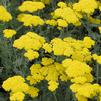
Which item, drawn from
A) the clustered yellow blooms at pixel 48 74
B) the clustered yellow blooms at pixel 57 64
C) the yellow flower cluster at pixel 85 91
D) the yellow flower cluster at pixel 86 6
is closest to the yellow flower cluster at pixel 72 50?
the clustered yellow blooms at pixel 57 64

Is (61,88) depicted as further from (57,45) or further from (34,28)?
(34,28)

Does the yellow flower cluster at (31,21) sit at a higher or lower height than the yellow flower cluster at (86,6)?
lower

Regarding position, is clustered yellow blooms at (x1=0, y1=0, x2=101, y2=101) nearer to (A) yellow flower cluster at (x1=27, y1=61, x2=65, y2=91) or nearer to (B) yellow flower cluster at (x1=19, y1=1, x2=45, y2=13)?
(A) yellow flower cluster at (x1=27, y1=61, x2=65, y2=91)

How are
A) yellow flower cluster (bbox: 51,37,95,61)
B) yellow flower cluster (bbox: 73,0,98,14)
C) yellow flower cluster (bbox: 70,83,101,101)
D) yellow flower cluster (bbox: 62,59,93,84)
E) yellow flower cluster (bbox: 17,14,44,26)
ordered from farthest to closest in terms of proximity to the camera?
yellow flower cluster (bbox: 73,0,98,14), yellow flower cluster (bbox: 17,14,44,26), yellow flower cluster (bbox: 51,37,95,61), yellow flower cluster (bbox: 62,59,93,84), yellow flower cluster (bbox: 70,83,101,101)

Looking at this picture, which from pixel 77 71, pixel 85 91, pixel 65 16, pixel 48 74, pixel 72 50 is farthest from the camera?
pixel 65 16

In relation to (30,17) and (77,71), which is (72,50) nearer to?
(77,71)

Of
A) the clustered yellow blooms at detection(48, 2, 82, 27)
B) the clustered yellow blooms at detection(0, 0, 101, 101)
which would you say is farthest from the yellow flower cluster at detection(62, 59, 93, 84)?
the clustered yellow blooms at detection(48, 2, 82, 27)

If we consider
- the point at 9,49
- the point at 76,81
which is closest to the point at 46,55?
the point at 9,49

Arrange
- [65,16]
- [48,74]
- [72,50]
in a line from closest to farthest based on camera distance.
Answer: [48,74] < [72,50] < [65,16]

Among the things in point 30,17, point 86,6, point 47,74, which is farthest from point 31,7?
point 47,74

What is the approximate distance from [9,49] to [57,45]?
501mm

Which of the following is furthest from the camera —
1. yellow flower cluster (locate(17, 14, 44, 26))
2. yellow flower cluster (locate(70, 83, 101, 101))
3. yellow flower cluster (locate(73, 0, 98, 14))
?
yellow flower cluster (locate(73, 0, 98, 14))

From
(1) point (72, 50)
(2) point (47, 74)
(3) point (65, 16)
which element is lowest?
(2) point (47, 74)

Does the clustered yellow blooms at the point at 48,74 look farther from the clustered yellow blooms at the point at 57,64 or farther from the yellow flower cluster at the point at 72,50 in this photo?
the yellow flower cluster at the point at 72,50
